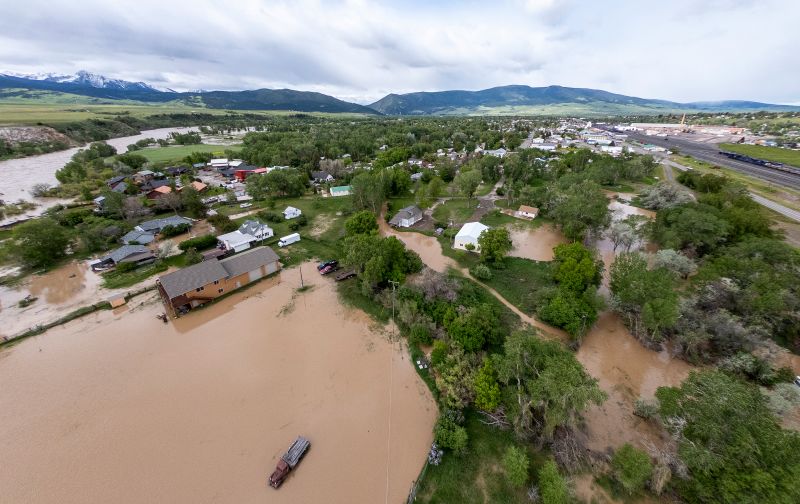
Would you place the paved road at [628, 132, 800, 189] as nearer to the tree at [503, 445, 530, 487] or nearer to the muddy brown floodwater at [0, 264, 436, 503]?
the tree at [503, 445, 530, 487]

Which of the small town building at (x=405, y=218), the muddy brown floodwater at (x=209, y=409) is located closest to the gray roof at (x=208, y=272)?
the muddy brown floodwater at (x=209, y=409)

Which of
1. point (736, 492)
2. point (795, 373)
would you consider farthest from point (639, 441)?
point (795, 373)

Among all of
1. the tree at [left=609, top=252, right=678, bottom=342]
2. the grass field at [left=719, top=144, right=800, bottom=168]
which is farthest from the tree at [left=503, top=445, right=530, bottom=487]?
the grass field at [left=719, top=144, right=800, bottom=168]

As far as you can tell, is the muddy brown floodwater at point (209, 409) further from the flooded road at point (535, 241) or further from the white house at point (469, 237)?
the flooded road at point (535, 241)

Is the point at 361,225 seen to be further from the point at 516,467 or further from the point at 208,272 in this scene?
the point at 516,467

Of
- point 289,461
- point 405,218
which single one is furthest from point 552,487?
point 405,218
